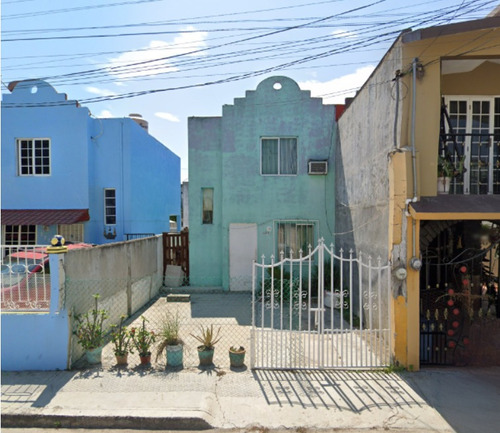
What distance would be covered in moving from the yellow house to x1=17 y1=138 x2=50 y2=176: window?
39.9ft

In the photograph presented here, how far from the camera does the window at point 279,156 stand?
11195mm

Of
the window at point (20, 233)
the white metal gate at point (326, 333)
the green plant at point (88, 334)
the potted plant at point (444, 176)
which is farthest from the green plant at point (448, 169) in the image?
the window at point (20, 233)

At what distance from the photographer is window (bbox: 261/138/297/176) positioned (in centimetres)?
1120

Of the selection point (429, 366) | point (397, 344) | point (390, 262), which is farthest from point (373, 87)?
point (429, 366)

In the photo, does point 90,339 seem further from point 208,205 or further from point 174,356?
point 208,205

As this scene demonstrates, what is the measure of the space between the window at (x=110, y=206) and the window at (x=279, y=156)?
671cm

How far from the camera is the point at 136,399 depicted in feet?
14.6

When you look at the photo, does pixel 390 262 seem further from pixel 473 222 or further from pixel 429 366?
pixel 473 222

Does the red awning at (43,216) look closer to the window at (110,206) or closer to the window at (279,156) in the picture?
the window at (110,206)

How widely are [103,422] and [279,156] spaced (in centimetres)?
902

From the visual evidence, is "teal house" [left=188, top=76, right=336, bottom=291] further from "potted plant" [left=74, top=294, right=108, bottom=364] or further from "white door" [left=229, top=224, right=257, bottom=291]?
"potted plant" [left=74, top=294, right=108, bottom=364]

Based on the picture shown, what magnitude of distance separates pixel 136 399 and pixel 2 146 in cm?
1278

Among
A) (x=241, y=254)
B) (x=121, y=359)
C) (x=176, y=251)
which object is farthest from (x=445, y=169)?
(x=176, y=251)

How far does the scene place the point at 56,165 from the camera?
12773 mm
